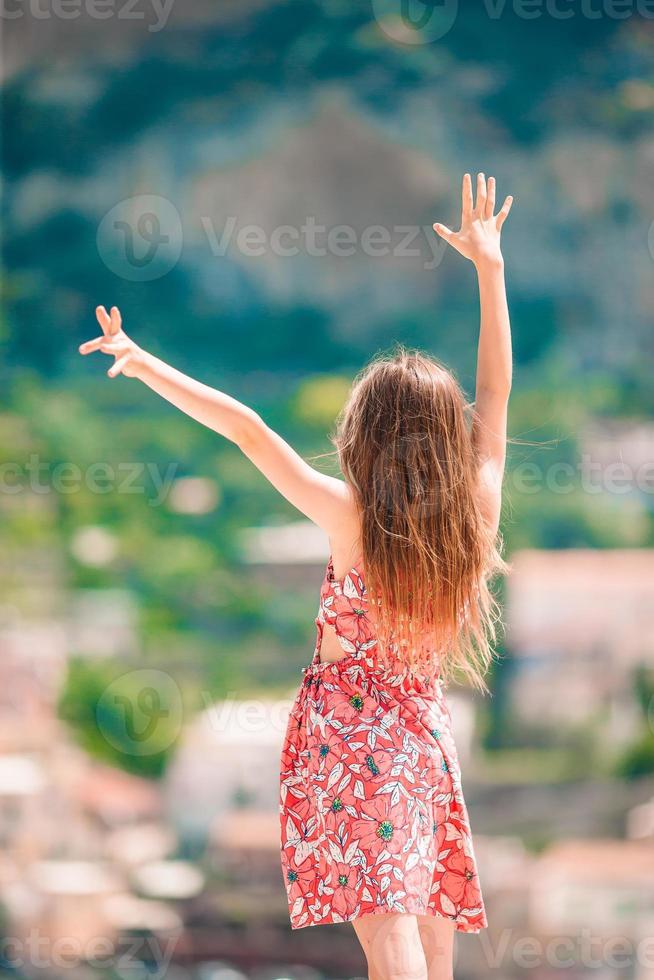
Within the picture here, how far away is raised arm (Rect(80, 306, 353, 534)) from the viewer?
61.2 inches

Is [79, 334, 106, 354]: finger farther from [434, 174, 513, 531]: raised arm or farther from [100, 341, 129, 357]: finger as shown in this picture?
[434, 174, 513, 531]: raised arm

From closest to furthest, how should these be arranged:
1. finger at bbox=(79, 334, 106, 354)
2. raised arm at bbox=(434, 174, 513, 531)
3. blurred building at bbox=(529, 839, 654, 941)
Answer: finger at bbox=(79, 334, 106, 354), raised arm at bbox=(434, 174, 513, 531), blurred building at bbox=(529, 839, 654, 941)

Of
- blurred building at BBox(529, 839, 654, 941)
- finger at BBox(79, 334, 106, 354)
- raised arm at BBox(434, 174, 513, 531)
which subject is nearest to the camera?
finger at BBox(79, 334, 106, 354)

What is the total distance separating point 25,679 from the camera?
2.85m

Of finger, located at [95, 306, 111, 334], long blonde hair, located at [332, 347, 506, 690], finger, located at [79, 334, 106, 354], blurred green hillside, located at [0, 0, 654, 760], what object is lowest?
long blonde hair, located at [332, 347, 506, 690]

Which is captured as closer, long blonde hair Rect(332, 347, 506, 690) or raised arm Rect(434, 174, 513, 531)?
long blonde hair Rect(332, 347, 506, 690)

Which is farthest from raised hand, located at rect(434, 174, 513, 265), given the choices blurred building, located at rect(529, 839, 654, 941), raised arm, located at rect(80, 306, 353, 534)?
blurred building, located at rect(529, 839, 654, 941)

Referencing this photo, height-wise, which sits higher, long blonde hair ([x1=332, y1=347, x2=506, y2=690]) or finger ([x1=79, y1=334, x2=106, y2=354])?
finger ([x1=79, y1=334, x2=106, y2=354])

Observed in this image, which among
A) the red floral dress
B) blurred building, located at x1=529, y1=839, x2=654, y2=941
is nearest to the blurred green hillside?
blurred building, located at x1=529, y1=839, x2=654, y2=941

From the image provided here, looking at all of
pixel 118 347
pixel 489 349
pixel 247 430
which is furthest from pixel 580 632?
pixel 118 347

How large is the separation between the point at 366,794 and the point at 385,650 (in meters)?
0.21

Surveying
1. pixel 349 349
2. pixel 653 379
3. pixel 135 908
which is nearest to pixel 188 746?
pixel 135 908

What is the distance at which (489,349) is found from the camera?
1.78 m

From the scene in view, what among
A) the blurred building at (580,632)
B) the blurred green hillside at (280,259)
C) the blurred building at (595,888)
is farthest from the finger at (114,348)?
the blurred building at (595,888)
